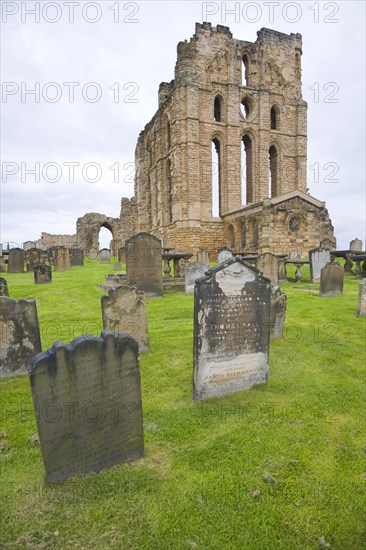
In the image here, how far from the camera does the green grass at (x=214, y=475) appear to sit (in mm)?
2266

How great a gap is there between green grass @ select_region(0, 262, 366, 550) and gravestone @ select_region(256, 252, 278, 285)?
7.59 m

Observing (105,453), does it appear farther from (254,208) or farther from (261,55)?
(261,55)

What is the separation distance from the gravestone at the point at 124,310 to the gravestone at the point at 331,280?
23.0ft

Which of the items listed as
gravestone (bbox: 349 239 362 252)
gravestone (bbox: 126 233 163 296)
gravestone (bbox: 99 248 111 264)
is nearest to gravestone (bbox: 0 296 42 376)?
gravestone (bbox: 126 233 163 296)

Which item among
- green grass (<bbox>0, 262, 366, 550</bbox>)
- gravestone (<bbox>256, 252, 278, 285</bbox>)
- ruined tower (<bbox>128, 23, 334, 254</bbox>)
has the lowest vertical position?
green grass (<bbox>0, 262, 366, 550</bbox>)

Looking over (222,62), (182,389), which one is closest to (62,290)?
(182,389)

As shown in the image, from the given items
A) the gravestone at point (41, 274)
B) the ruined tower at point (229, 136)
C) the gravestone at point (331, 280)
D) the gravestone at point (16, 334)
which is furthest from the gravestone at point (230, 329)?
the ruined tower at point (229, 136)

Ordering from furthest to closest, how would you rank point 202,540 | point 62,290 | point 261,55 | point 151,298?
point 261,55 < point 62,290 < point 151,298 < point 202,540

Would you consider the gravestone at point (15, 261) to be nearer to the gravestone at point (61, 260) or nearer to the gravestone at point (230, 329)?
the gravestone at point (61, 260)

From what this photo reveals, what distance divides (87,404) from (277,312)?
4.36 m

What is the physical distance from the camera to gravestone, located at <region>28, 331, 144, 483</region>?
104 inches

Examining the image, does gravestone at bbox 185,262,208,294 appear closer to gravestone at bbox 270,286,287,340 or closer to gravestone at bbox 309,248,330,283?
gravestone at bbox 270,286,287,340

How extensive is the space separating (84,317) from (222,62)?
24.1 meters

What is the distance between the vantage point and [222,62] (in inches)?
958
